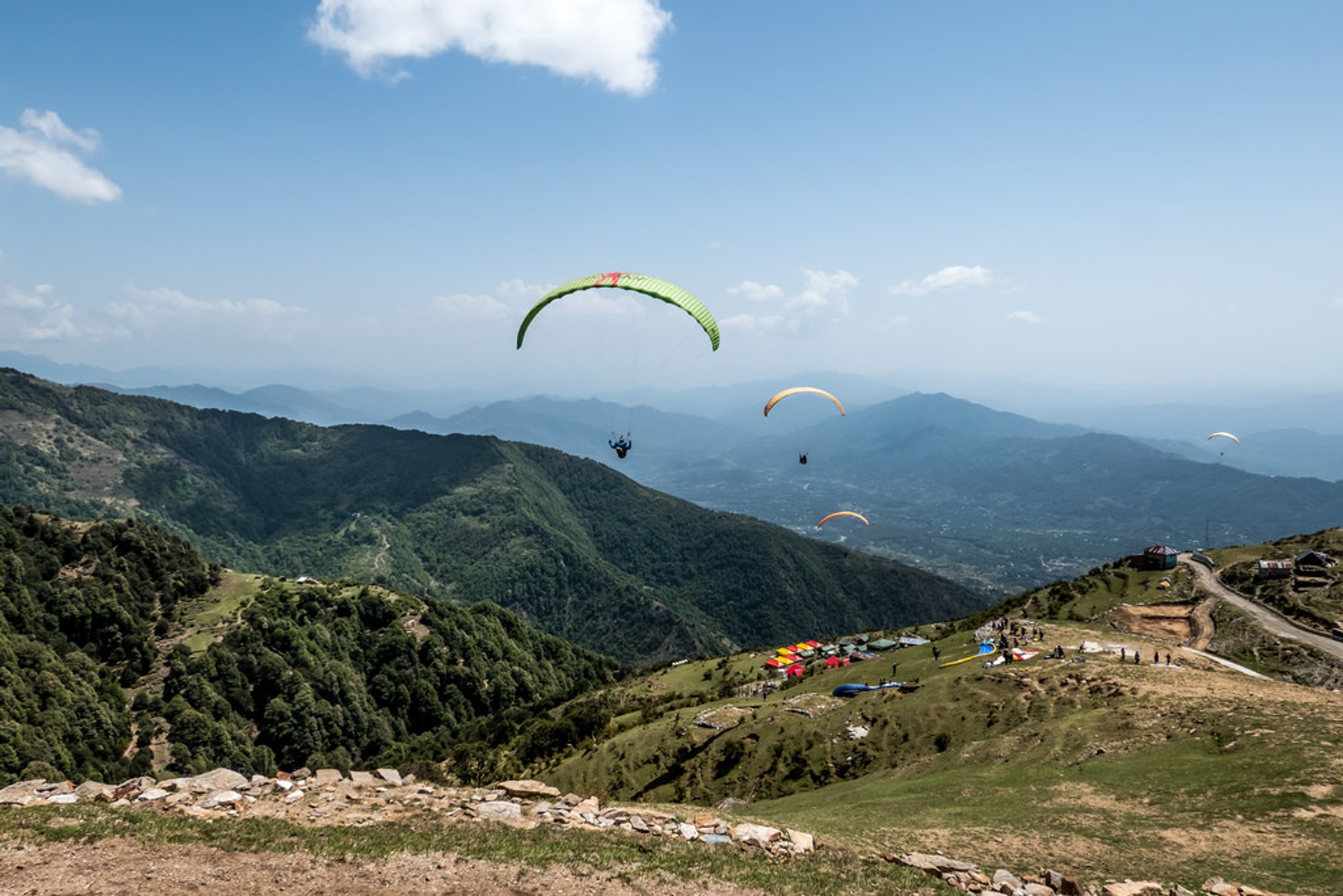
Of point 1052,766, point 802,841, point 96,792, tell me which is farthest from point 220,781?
point 1052,766

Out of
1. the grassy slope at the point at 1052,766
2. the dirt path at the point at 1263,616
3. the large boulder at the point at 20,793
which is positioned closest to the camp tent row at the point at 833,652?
the grassy slope at the point at 1052,766

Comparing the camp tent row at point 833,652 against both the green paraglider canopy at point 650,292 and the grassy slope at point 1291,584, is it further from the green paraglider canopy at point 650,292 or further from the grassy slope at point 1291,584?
the green paraglider canopy at point 650,292

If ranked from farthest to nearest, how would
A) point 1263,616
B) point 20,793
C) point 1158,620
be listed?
1. point 1158,620
2. point 1263,616
3. point 20,793

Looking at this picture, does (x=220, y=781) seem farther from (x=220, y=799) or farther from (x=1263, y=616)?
(x=1263, y=616)

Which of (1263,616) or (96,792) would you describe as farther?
(1263,616)

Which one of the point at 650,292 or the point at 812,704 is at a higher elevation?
the point at 650,292

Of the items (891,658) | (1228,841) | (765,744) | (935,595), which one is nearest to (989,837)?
(1228,841)

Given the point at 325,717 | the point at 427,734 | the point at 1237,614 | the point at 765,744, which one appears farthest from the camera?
the point at 427,734

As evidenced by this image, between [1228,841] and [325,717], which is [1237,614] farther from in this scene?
[325,717]
